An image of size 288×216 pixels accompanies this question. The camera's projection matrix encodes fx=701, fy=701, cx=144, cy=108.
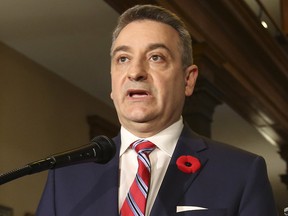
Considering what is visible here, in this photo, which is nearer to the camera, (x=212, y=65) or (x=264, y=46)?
(x=212, y=65)

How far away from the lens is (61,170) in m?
1.93

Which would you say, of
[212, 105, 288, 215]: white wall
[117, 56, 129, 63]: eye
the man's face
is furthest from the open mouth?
[212, 105, 288, 215]: white wall

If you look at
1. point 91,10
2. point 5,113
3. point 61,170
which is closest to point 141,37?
point 61,170

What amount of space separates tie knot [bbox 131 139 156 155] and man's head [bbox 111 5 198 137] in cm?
4

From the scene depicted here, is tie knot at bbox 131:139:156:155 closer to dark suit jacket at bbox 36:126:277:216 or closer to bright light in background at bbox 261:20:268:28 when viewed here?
dark suit jacket at bbox 36:126:277:216

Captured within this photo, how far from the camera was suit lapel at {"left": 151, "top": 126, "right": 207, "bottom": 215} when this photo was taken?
175 cm

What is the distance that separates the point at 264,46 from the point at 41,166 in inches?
240

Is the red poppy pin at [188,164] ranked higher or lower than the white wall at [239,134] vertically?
lower

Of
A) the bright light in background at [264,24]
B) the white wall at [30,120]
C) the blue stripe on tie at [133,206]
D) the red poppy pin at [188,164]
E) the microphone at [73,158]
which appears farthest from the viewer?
the bright light in background at [264,24]

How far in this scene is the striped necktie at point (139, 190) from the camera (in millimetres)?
1742

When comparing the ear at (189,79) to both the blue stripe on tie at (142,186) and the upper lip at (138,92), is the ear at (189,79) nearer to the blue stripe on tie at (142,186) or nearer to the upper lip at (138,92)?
the upper lip at (138,92)

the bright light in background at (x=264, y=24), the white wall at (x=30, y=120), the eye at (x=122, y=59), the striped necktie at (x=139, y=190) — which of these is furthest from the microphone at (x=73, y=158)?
the bright light in background at (x=264, y=24)

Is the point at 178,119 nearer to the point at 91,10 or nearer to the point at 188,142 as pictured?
the point at 188,142

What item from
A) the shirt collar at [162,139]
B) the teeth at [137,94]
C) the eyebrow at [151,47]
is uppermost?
the eyebrow at [151,47]
